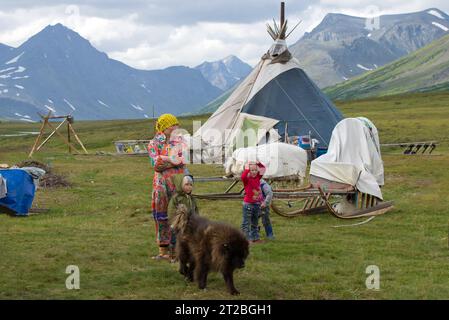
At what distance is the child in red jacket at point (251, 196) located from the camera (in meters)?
11.8

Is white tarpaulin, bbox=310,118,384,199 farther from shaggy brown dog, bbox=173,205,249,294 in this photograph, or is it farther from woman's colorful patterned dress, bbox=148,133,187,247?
shaggy brown dog, bbox=173,205,249,294

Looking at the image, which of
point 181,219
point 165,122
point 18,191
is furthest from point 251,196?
point 18,191

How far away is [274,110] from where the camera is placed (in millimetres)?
30094

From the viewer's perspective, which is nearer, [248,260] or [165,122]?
[165,122]

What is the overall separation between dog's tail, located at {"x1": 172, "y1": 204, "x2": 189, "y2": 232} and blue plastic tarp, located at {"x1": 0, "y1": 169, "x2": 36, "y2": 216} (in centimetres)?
763

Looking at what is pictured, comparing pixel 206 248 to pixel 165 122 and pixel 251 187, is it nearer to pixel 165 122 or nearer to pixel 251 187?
pixel 165 122

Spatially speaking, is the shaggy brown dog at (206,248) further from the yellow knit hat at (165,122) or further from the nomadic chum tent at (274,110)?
the nomadic chum tent at (274,110)

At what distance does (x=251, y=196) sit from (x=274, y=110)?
18.6 meters

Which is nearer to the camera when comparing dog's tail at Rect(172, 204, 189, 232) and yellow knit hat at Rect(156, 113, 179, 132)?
dog's tail at Rect(172, 204, 189, 232)

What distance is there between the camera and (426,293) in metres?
8.40

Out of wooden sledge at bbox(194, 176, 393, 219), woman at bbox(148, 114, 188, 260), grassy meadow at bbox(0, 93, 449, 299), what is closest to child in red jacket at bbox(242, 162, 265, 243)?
grassy meadow at bbox(0, 93, 449, 299)

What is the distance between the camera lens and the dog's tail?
28.7 ft
